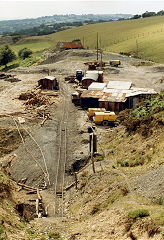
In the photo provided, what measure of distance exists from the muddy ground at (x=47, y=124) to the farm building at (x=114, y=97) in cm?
229

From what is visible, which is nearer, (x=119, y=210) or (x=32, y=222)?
(x=119, y=210)

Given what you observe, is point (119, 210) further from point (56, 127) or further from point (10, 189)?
point (56, 127)

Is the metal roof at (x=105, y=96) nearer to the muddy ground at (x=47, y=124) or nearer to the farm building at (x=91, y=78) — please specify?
the muddy ground at (x=47, y=124)

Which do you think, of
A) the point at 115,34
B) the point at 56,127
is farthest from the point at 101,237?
the point at 115,34

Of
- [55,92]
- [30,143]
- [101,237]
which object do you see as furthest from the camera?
[55,92]

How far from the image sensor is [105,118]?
34.9 metres

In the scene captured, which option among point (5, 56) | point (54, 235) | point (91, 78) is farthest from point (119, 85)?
point (5, 56)

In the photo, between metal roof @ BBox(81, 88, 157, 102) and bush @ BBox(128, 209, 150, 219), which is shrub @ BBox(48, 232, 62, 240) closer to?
bush @ BBox(128, 209, 150, 219)

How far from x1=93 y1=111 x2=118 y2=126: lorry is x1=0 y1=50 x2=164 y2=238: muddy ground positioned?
134 cm

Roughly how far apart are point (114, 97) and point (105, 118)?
651 cm

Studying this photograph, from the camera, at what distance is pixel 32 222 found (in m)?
17.7

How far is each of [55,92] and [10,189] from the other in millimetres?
31086

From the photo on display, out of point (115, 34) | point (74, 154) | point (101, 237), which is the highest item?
point (115, 34)

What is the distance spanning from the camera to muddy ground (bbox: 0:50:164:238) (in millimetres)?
25953
